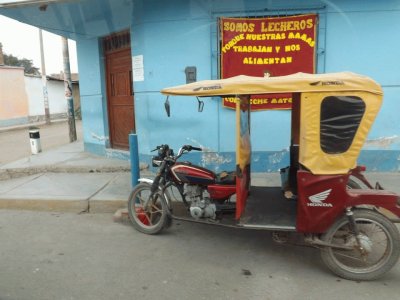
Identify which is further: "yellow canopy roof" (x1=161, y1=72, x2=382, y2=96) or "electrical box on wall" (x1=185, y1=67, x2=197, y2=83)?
"electrical box on wall" (x1=185, y1=67, x2=197, y2=83)

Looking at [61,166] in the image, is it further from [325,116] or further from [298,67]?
[325,116]

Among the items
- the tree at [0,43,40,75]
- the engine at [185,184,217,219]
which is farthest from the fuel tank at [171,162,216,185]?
the tree at [0,43,40,75]

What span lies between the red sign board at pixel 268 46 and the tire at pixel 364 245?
3197 millimetres

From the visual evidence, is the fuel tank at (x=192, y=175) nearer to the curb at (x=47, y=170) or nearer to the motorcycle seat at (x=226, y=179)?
the motorcycle seat at (x=226, y=179)

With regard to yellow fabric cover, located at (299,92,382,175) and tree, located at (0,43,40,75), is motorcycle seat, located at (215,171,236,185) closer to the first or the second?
yellow fabric cover, located at (299,92,382,175)

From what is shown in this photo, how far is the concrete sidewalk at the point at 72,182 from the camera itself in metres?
5.60

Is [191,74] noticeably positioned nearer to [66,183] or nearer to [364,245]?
[66,183]

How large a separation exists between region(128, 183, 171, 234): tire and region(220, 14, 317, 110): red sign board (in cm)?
255

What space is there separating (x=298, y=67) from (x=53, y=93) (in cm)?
2634

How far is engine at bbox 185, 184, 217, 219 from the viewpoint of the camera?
417 cm

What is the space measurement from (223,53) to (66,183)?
3632 mm

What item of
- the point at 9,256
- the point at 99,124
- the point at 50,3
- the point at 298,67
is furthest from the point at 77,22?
the point at 9,256

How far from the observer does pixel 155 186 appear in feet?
14.7

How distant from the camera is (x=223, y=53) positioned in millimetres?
6391
